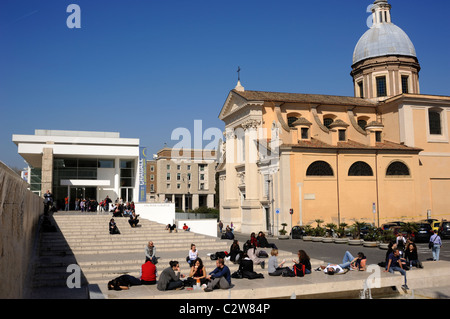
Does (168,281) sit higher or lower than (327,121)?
lower

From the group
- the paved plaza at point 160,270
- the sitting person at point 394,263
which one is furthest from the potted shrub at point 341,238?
the sitting person at point 394,263

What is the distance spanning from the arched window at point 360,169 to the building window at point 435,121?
402 inches

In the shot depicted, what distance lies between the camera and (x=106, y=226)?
23.3 m

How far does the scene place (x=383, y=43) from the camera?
5031 centimetres

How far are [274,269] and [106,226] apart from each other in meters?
12.6

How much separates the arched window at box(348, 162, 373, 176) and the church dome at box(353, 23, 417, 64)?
1756 centimetres

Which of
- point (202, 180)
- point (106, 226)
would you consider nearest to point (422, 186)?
point (106, 226)

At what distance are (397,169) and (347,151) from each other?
19.4ft

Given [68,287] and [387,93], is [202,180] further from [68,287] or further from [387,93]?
[68,287]

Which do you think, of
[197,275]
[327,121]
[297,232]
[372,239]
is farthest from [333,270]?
[327,121]

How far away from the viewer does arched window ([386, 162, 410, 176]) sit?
133 ft

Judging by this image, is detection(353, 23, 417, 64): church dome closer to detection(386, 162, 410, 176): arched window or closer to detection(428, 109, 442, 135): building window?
detection(428, 109, 442, 135): building window

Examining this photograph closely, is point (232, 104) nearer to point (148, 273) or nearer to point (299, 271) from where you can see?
point (299, 271)

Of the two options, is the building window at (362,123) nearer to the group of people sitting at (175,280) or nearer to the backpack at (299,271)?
the backpack at (299,271)
